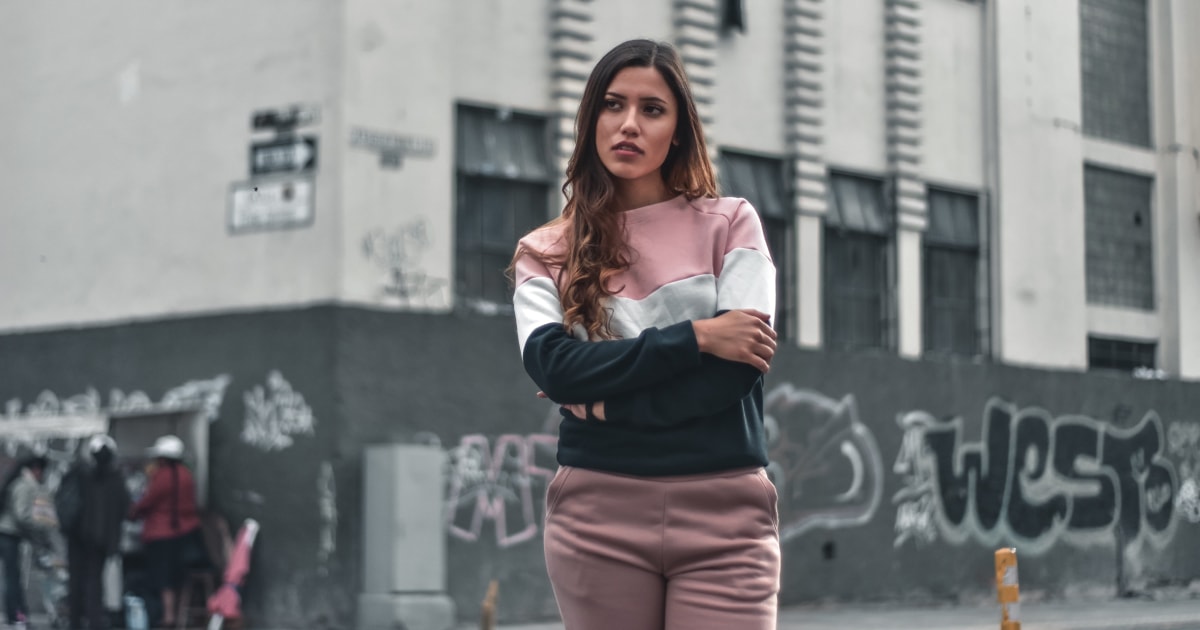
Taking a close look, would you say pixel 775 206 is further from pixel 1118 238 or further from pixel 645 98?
pixel 645 98

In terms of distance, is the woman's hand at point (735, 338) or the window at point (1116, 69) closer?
the woman's hand at point (735, 338)

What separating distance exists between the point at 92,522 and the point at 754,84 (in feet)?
25.7

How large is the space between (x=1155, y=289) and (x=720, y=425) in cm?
1963

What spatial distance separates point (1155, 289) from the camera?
21562mm

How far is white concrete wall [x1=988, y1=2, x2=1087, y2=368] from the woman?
16.7 meters

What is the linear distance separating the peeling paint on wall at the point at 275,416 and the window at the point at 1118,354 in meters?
10.6

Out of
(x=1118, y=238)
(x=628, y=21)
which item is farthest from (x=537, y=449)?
(x=1118, y=238)

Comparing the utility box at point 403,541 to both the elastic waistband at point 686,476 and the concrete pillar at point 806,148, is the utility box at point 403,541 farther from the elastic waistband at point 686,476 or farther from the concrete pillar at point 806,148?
the elastic waistband at point 686,476

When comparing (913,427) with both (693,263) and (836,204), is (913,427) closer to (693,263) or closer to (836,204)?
(836,204)

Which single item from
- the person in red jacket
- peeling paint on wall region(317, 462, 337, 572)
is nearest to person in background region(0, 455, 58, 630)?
the person in red jacket

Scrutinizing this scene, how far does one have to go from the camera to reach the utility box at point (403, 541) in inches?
537

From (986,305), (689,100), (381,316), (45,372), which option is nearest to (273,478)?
(381,316)

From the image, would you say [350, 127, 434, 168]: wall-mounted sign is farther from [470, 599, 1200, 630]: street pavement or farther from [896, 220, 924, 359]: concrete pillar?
[896, 220, 924, 359]: concrete pillar

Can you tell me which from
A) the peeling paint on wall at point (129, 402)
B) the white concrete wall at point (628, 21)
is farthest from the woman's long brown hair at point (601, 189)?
the white concrete wall at point (628, 21)
